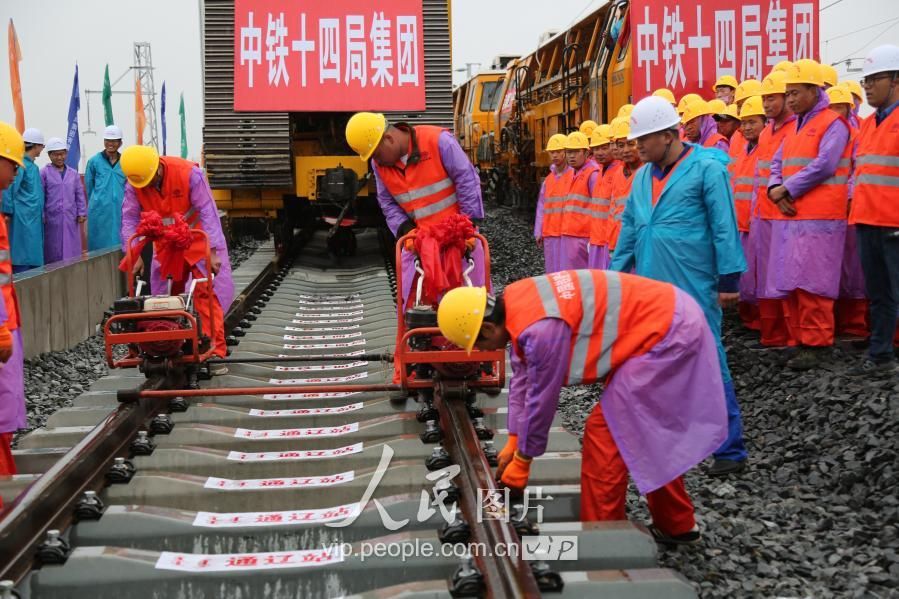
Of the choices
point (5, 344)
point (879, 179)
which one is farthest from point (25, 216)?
point (879, 179)

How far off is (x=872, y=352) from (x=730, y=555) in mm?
2639

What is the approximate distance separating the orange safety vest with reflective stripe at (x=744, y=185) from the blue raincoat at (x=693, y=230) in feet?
9.69

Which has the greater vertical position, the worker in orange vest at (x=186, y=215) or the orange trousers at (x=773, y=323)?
the worker in orange vest at (x=186, y=215)

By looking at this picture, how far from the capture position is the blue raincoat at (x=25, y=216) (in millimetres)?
Result: 10375

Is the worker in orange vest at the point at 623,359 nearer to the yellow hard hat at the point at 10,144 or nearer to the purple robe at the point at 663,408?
the purple robe at the point at 663,408

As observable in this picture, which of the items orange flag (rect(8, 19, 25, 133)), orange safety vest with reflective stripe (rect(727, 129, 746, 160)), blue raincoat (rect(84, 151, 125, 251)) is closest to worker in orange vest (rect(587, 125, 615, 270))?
orange safety vest with reflective stripe (rect(727, 129, 746, 160))

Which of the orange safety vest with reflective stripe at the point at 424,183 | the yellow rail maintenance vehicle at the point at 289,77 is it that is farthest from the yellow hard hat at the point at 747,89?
the yellow rail maintenance vehicle at the point at 289,77

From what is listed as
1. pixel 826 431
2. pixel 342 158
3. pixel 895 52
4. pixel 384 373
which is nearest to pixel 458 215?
pixel 384 373

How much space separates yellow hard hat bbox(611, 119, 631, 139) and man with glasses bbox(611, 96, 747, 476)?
10.2ft

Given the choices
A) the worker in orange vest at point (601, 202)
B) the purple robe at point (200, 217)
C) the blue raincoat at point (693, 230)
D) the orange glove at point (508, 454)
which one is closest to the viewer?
the orange glove at point (508, 454)

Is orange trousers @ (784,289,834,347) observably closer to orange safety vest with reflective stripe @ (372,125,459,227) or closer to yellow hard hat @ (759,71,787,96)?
yellow hard hat @ (759,71,787,96)

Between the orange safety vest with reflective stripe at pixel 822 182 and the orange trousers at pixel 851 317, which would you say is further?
the orange trousers at pixel 851 317

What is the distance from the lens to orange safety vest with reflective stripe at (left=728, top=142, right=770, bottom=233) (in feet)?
25.3

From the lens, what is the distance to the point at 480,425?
193 inches
